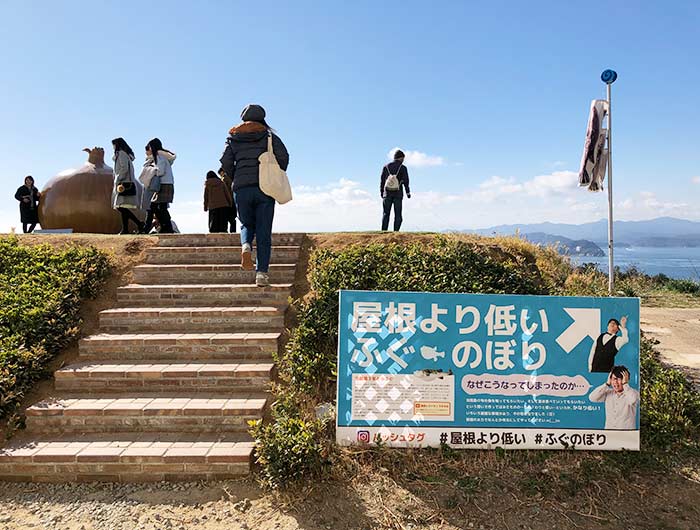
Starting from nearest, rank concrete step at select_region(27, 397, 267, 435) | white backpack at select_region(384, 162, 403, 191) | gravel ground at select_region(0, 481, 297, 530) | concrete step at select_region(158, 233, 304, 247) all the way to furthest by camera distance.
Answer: gravel ground at select_region(0, 481, 297, 530) → concrete step at select_region(27, 397, 267, 435) → concrete step at select_region(158, 233, 304, 247) → white backpack at select_region(384, 162, 403, 191)

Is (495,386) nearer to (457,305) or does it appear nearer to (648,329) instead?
(457,305)

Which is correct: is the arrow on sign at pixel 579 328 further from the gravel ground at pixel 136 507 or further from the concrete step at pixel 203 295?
the concrete step at pixel 203 295

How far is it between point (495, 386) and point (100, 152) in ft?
38.7

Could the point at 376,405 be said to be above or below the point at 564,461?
above

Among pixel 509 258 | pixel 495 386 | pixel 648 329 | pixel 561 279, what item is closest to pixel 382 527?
pixel 495 386

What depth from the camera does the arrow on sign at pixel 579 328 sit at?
3.49 m

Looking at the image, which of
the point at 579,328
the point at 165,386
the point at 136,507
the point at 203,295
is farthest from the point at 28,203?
the point at 579,328

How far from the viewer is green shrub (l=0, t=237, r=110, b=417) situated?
4121 millimetres

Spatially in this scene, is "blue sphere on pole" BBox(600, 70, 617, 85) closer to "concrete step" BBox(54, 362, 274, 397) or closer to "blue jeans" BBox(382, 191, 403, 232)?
"blue jeans" BBox(382, 191, 403, 232)

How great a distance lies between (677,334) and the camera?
7.67m

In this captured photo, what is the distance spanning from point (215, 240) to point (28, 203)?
817 centimetres

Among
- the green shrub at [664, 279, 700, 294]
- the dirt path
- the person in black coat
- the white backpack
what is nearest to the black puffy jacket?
the white backpack

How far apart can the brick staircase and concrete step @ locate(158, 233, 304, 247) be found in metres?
0.75

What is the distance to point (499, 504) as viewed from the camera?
304 cm
